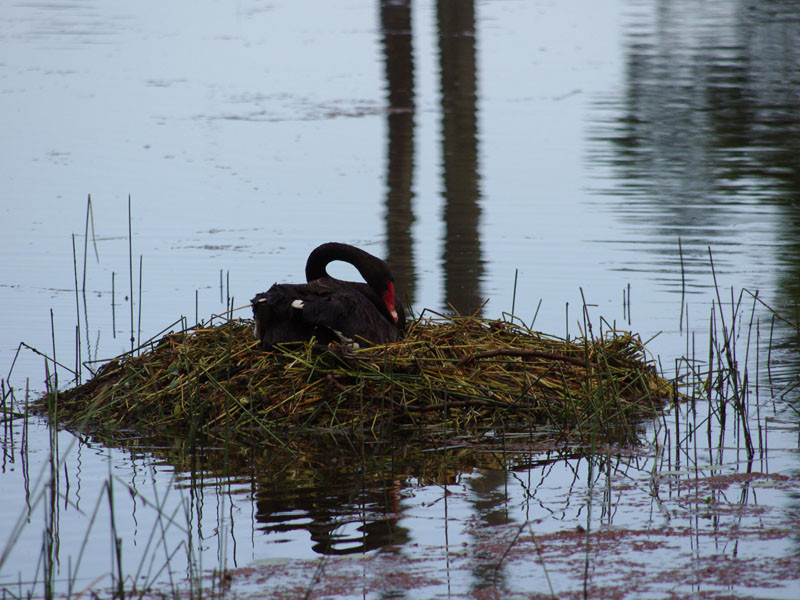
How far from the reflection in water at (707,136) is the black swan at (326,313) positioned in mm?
3726

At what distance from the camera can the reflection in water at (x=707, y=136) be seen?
12.2 meters

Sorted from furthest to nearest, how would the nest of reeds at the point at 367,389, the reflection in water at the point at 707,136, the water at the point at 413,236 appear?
the reflection in water at the point at 707,136, the nest of reeds at the point at 367,389, the water at the point at 413,236

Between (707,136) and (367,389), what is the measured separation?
37.2 ft

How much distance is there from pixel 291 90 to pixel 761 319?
12691 millimetres

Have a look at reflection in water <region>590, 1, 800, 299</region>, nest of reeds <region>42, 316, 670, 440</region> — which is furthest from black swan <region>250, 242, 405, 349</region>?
reflection in water <region>590, 1, 800, 299</region>

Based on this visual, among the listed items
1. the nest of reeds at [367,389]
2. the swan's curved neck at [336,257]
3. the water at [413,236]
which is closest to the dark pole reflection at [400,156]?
the water at [413,236]

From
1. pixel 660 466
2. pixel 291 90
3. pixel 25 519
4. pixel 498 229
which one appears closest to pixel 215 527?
pixel 25 519

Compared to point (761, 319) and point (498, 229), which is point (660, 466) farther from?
point (498, 229)

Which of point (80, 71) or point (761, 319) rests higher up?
point (80, 71)

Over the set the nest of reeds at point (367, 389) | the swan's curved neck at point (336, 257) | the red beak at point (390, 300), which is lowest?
the nest of reeds at point (367, 389)

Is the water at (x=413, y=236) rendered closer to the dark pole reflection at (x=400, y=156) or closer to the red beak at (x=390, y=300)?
the dark pole reflection at (x=400, y=156)

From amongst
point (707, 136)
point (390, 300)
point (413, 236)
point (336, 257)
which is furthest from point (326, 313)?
point (707, 136)

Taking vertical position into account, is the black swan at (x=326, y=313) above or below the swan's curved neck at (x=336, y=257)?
below

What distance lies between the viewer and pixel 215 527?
5.15 meters
